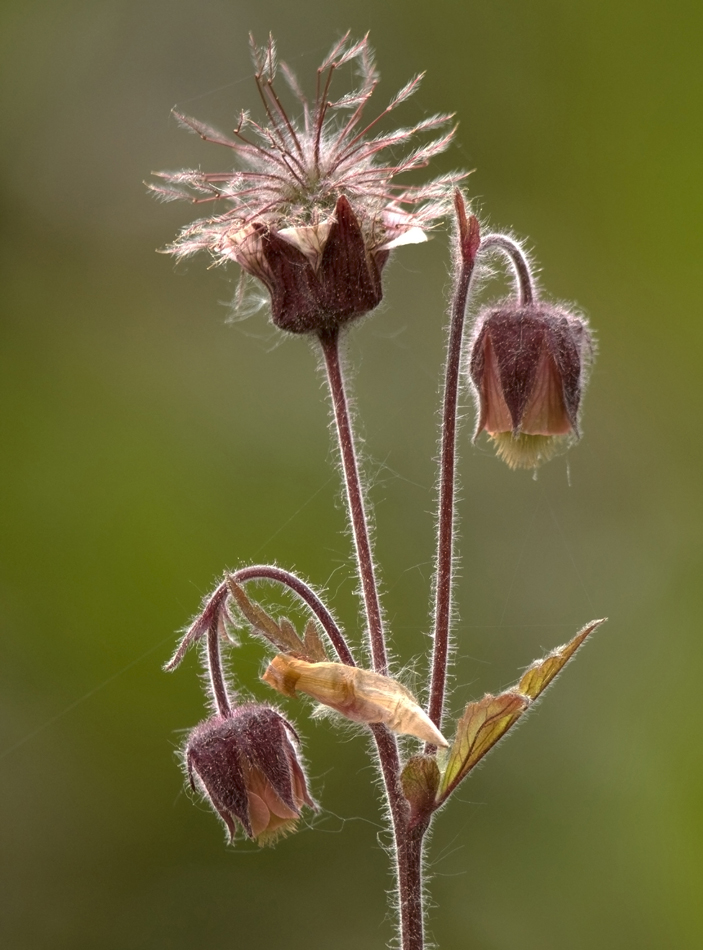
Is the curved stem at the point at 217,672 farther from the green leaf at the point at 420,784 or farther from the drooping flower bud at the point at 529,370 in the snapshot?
the drooping flower bud at the point at 529,370

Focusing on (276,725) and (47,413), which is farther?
(47,413)

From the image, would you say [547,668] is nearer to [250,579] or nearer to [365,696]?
[365,696]

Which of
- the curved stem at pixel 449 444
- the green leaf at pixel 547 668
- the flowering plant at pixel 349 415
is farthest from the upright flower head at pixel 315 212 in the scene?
the green leaf at pixel 547 668

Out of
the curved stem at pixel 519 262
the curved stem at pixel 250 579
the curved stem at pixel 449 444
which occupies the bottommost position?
the curved stem at pixel 250 579

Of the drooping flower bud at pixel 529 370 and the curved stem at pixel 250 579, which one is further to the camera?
the drooping flower bud at pixel 529 370

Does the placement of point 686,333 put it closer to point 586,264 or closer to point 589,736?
point 586,264

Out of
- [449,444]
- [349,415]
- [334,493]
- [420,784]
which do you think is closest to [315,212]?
[349,415]

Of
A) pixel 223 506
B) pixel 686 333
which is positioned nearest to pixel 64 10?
pixel 223 506
